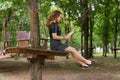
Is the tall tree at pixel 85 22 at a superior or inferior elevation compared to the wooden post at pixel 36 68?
superior

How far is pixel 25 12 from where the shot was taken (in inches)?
841

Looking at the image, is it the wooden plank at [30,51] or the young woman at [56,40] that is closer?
the wooden plank at [30,51]

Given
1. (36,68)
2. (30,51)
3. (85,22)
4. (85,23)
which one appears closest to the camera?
(30,51)

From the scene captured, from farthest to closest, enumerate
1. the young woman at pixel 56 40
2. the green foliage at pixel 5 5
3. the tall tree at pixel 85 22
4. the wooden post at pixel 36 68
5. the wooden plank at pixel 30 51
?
1. the tall tree at pixel 85 22
2. the green foliage at pixel 5 5
3. the wooden post at pixel 36 68
4. the young woman at pixel 56 40
5. the wooden plank at pixel 30 51

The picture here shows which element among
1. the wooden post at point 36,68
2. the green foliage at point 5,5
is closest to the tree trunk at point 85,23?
the green foliage at point 5,5

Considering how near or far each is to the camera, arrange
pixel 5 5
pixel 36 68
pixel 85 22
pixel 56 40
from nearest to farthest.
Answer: pixel 56 40 → pixel 36 68 → pixel 5 5 → pixel 85 22

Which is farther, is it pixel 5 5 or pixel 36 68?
pixel 5 5

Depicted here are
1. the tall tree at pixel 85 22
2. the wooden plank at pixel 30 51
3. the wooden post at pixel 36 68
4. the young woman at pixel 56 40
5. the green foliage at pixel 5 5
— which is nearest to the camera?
the wooden plank at pixel 30 51

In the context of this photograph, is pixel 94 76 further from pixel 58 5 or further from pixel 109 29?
Result: pixel 109 29

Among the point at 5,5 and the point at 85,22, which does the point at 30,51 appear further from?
the point at 85,22

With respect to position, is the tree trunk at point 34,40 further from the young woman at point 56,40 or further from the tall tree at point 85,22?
the tall tree at point 85,22

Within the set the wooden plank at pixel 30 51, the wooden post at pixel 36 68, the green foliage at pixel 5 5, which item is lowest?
the wooden post at pixel 36 68

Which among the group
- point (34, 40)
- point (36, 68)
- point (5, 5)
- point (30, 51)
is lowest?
point (36, 68)

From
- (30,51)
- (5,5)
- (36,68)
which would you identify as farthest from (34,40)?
(5,5)
